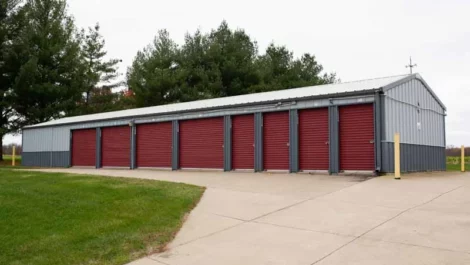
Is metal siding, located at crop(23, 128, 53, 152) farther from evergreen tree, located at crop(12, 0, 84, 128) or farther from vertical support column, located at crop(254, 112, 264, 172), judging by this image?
vertical support column, located at crop(254, 112, 264, 172)

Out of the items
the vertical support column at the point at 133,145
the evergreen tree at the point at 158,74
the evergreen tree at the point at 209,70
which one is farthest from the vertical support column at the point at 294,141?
the evergreen tree at the point at 158,74

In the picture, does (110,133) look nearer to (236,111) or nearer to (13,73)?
(236,111)

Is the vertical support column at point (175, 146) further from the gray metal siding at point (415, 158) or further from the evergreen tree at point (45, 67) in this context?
the evergreen tree at point (45, 67)

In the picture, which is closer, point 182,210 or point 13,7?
point 182,210

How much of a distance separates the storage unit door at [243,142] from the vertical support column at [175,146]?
351 cm

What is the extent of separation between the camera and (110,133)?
23.1 metres

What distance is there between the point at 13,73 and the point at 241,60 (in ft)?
66.4

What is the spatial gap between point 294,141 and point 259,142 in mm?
1679

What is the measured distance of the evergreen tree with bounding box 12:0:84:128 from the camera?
32.8 metres

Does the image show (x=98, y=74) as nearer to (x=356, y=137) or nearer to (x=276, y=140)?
(x=276, y=140)

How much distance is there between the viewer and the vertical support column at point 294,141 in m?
15.4

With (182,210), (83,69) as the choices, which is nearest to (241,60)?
(83,69)

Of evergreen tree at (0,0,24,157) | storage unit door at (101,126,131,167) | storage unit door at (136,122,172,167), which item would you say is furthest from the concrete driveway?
evergreen tree at (0,0,24,157)

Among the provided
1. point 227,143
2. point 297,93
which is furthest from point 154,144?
point 297,93
